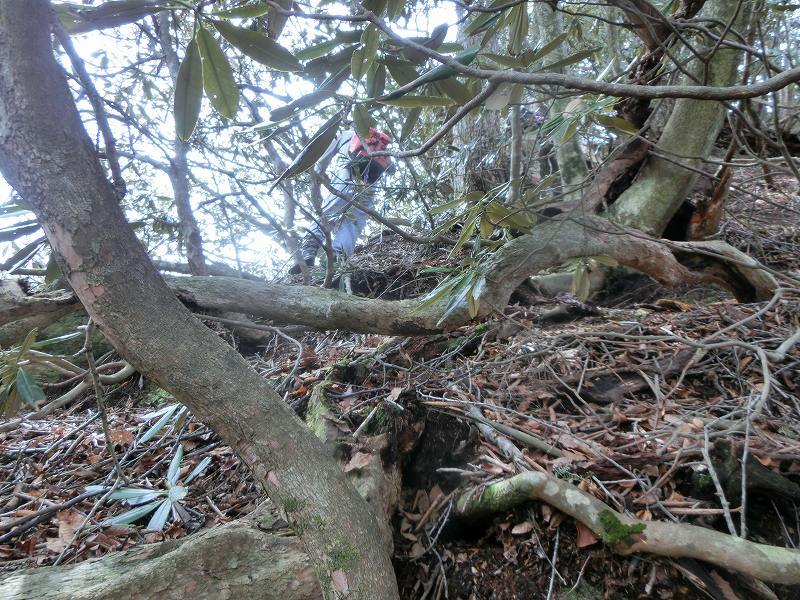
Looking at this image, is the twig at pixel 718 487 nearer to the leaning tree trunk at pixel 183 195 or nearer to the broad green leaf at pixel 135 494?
the broad green leaf at pixel 135 494

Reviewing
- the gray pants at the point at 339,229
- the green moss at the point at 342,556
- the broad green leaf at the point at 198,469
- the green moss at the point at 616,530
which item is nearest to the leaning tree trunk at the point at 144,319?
the green moss at the point at 342,556

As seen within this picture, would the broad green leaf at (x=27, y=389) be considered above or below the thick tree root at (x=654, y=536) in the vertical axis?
above

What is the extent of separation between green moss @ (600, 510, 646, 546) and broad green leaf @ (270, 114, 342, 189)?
3.65 feet

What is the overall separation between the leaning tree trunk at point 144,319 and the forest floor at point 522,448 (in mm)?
372

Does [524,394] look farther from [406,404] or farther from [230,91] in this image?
[230,91]

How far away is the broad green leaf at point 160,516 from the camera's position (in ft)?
4.69

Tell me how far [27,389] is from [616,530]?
5.85ft

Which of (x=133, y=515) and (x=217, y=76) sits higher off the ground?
(x=217, y=76)

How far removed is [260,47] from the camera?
40.3 inches

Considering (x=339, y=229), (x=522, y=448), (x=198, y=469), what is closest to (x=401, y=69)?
(x=522, y=448)

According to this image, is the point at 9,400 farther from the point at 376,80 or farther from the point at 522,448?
the point at 522,448

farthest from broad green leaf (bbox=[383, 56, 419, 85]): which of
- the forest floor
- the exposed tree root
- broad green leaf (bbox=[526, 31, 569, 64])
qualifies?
the forest floor

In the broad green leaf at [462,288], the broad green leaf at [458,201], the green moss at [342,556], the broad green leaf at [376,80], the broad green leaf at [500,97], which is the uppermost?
the broad green leaf at [376,80]

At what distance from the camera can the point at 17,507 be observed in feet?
5.54
